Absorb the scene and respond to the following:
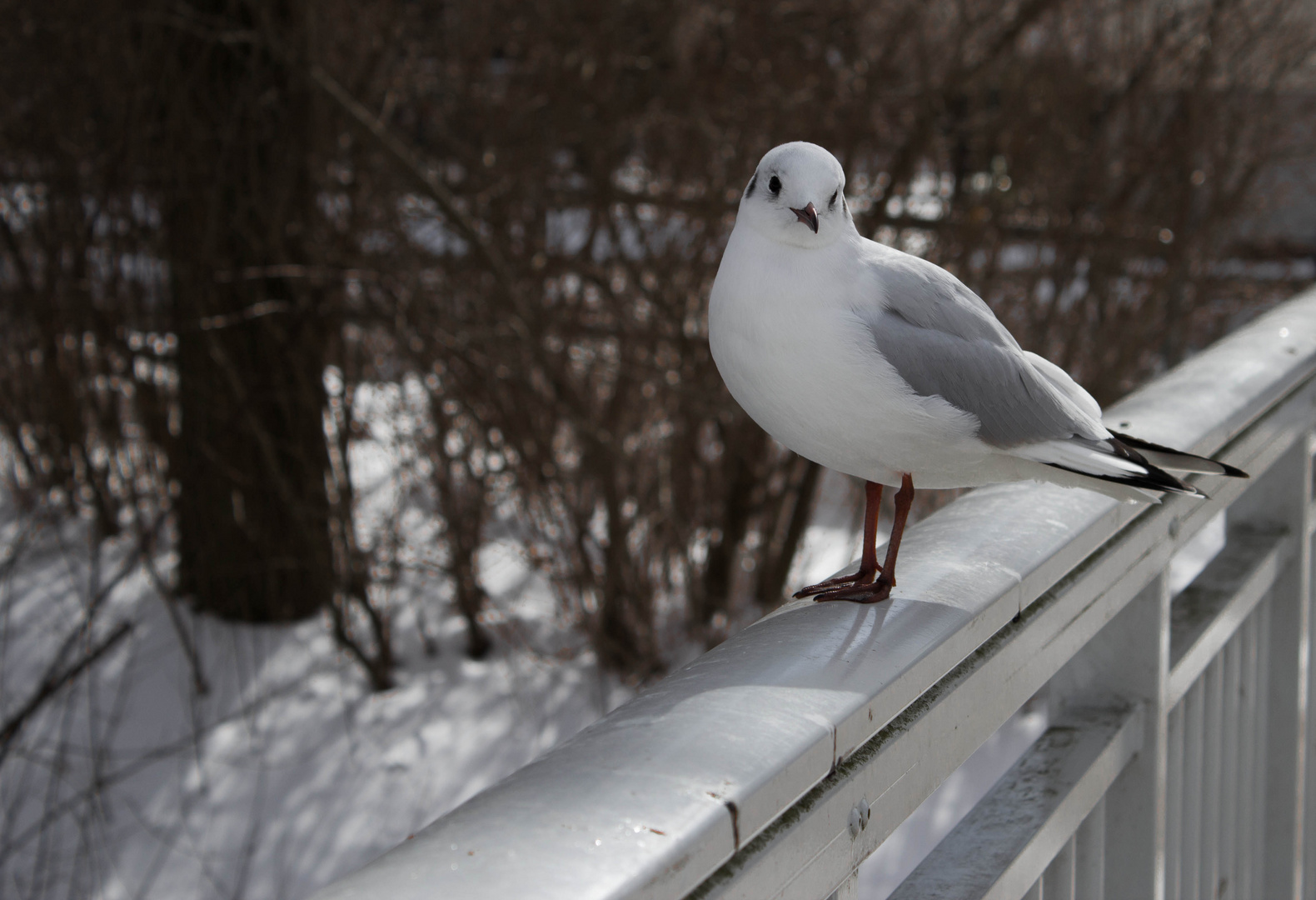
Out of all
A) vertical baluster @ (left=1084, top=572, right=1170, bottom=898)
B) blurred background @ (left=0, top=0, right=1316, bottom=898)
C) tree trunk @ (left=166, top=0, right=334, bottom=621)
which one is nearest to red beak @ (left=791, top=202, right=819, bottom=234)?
vertical baluster @ (left=1084, top=572, right=1170, bottom=898)

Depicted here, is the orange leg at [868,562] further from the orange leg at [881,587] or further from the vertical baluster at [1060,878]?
the vertical baluster at [1060,878]

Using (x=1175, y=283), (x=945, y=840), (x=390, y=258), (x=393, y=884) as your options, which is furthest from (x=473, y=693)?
(x=393, y=884)

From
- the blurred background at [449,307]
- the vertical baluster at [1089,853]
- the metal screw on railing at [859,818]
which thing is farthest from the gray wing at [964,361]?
the blurred background at [449,307]

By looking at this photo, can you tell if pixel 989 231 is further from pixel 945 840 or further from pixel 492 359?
pixel 945 840

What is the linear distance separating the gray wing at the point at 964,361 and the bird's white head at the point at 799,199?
0.08 m

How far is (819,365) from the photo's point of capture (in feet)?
3.42

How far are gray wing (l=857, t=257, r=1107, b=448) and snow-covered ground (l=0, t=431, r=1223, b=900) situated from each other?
8.34 feet

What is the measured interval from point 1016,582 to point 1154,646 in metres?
0.35

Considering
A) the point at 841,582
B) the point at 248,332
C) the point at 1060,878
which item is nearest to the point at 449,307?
the point at 248,332

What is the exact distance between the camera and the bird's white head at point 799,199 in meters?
1.09

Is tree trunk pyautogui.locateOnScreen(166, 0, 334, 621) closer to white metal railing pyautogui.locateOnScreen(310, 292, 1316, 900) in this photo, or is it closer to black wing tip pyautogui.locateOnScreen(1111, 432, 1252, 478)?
white metal railing pyautogui.locateOnScreen(310, 292, 1316, 900)

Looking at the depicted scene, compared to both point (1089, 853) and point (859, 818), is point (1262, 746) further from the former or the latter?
point (859, 818)

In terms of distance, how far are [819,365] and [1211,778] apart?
32.7 inches

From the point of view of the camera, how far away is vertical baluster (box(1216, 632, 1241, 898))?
1.53 meters
